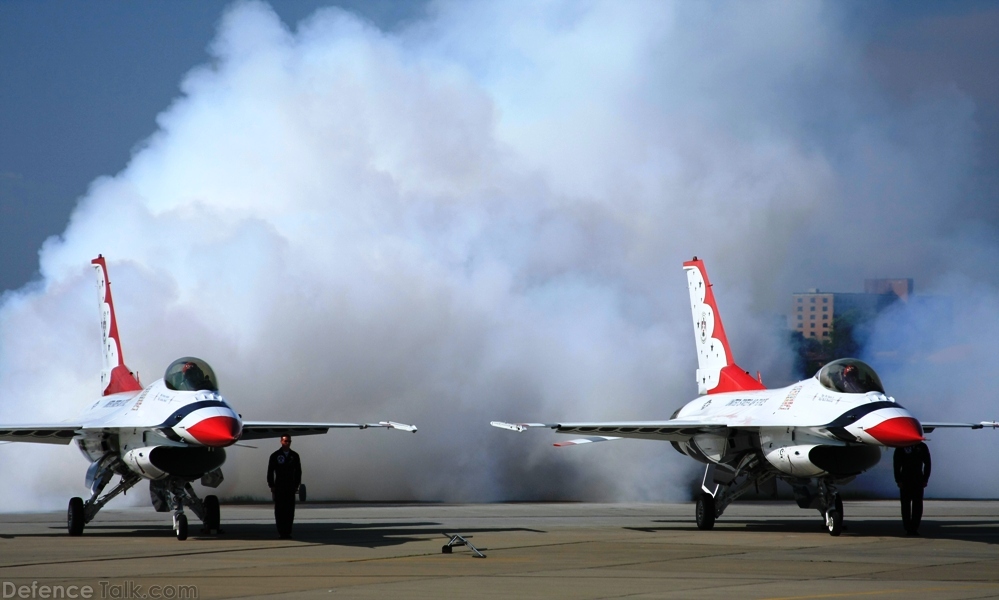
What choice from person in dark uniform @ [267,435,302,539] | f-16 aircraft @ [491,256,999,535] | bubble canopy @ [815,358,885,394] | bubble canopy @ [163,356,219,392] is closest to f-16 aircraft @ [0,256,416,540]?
bubble canopy @ [163,356,219,392]

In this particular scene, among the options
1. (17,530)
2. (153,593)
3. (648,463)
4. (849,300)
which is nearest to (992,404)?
(849,300)

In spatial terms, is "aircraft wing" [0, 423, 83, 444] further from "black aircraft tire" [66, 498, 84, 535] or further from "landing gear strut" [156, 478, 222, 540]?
"landing gear strut" [156, 478, 222, 540]

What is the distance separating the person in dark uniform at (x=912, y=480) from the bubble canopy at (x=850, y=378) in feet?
6.13

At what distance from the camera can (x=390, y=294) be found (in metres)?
40.0

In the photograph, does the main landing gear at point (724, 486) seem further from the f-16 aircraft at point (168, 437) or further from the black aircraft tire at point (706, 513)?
the f-16 aircraft at point (168, 437)

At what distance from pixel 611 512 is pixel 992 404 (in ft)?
57.4


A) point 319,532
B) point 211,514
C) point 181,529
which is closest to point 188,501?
point 211,514

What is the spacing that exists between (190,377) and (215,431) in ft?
6.18

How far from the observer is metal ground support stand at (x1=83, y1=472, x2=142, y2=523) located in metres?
21.1

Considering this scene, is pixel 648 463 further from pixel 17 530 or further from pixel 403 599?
pixel 403 599

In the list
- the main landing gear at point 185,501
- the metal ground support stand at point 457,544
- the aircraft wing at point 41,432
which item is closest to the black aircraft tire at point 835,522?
the metal ground support stand at point 457,544

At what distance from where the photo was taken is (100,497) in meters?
21.4

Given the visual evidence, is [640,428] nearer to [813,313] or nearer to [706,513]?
[706,513]

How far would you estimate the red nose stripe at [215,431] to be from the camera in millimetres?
18500
